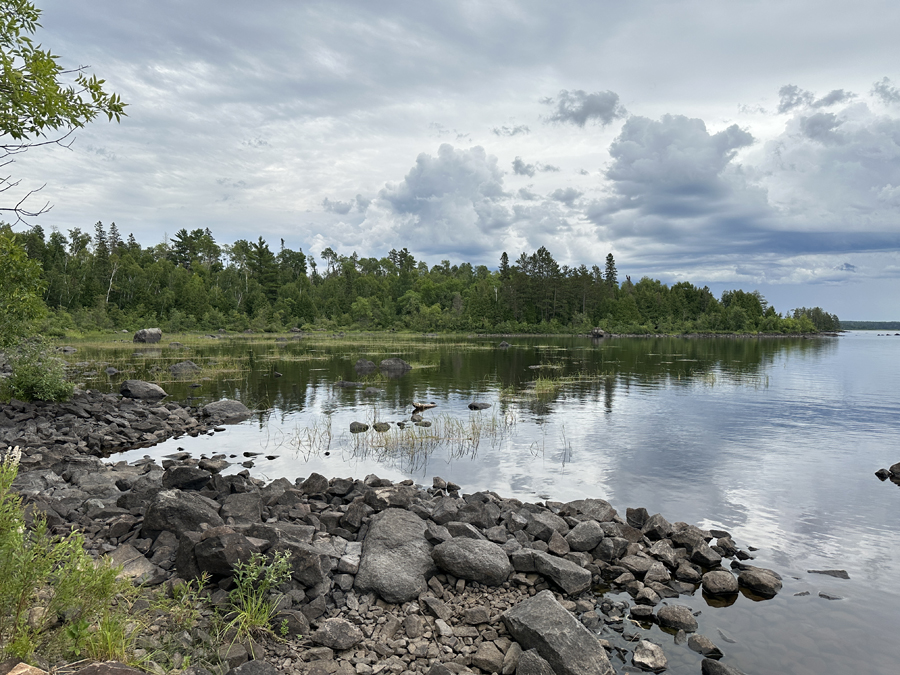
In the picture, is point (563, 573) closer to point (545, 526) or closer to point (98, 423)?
point (545, 526)

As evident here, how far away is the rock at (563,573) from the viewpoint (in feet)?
33.6

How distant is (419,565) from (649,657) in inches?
166

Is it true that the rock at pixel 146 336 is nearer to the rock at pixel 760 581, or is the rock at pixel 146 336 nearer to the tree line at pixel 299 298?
the tree line at pixel 299 298

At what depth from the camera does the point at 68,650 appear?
5.94 metres

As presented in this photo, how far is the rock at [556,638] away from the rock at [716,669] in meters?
1.75

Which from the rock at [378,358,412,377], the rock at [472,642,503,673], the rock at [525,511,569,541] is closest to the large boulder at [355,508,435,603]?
the rock at [472,642,503,673]

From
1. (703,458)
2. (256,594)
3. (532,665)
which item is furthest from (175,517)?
(703,458)

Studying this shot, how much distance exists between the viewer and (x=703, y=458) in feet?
71.5

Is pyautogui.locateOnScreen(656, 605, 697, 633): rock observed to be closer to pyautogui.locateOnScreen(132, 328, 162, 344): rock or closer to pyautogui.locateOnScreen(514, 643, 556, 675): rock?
pyautogui.locateOnScreen(514, 643, 556, 675): rock

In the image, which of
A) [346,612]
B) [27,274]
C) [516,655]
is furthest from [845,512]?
[27,274]

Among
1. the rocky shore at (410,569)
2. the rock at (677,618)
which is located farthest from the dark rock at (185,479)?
the rock at (677,618)

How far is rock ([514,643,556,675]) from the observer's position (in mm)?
7504

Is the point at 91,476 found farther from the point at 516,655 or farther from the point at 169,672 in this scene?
the point at 516,655

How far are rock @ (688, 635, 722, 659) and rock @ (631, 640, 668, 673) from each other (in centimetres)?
70
